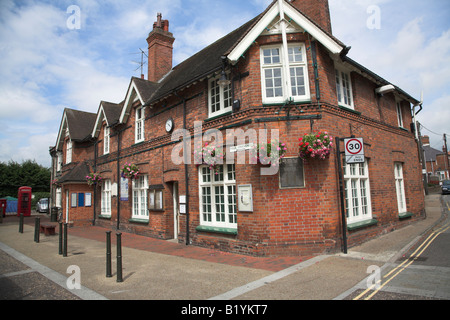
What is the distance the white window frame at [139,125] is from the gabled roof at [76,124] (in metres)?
7.26

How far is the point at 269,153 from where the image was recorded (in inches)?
305

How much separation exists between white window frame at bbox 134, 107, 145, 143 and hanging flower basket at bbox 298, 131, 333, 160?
29.5 feet

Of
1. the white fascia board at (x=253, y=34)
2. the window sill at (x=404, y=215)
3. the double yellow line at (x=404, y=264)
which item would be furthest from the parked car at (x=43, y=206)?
the double yellow line at (x=404, y=264)

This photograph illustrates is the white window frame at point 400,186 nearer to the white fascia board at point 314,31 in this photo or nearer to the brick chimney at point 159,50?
the white fascia board at point 314,31

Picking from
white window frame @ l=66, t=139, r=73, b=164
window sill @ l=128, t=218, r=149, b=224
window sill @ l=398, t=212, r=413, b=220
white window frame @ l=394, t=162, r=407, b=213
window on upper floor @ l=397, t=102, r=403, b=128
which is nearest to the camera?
window sill @ l=398, t=212, r=413, b=220

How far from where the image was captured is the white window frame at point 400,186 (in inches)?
Result: 495

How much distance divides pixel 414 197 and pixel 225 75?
11232 mm

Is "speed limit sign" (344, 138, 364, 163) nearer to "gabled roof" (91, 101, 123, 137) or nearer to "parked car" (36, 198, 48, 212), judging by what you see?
"gabled roof" (91, 101, 123, 137)

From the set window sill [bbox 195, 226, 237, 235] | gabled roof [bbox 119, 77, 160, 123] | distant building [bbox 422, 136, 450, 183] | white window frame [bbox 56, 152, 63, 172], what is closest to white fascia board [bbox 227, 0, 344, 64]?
window sill [bbox 195, 226, 237, 235]

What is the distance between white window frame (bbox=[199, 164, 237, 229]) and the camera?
9.22 metres

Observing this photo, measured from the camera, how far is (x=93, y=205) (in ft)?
61.6

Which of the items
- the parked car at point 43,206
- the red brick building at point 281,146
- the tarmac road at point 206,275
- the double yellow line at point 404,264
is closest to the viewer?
the double yellow line at point 404,264

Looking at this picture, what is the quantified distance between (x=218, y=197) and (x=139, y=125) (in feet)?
24.1
